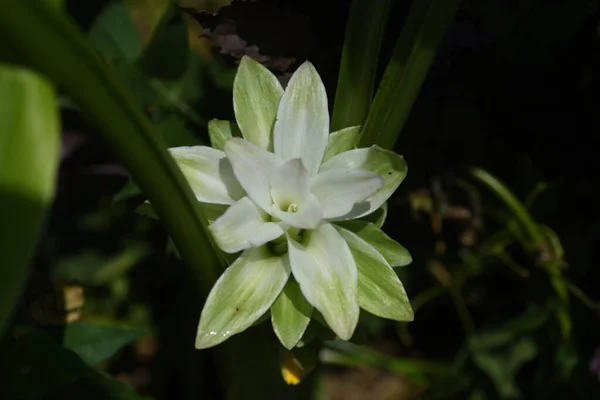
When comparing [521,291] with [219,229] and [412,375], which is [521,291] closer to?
[412,375]

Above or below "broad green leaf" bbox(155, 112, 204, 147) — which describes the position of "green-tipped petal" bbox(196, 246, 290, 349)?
above

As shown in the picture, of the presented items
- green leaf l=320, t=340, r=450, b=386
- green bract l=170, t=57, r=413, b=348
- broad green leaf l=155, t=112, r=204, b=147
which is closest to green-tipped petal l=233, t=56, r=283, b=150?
green bract l=170, t=57, r=413, b=348

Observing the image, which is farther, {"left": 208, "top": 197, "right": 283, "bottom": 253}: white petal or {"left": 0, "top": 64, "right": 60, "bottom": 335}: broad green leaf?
{"left": 208, "top": 197, "right": 283, "bottom": 253}: white petal

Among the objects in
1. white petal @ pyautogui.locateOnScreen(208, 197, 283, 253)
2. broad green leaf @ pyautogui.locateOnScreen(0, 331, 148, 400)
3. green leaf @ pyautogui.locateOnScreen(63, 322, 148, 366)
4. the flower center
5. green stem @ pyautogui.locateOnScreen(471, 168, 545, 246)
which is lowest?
green leaf @ pyautogui.locateOnScreen(63, 322, 148, 366)

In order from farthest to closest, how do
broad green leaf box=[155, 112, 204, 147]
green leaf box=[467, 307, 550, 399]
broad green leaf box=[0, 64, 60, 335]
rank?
green leaf box=[467, 307, 550, 399]
broad green leaf box=[155, 112, 204, 147]
broad green leaf box=[0, 64, 60, 335]

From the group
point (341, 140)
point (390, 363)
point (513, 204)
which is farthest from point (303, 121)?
point (390, 363)

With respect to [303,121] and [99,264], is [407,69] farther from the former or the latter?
[99,264]

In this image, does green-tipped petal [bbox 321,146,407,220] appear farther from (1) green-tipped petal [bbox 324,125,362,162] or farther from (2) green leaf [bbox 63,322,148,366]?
(2) green leaf [bbox 63,322,148,366]
